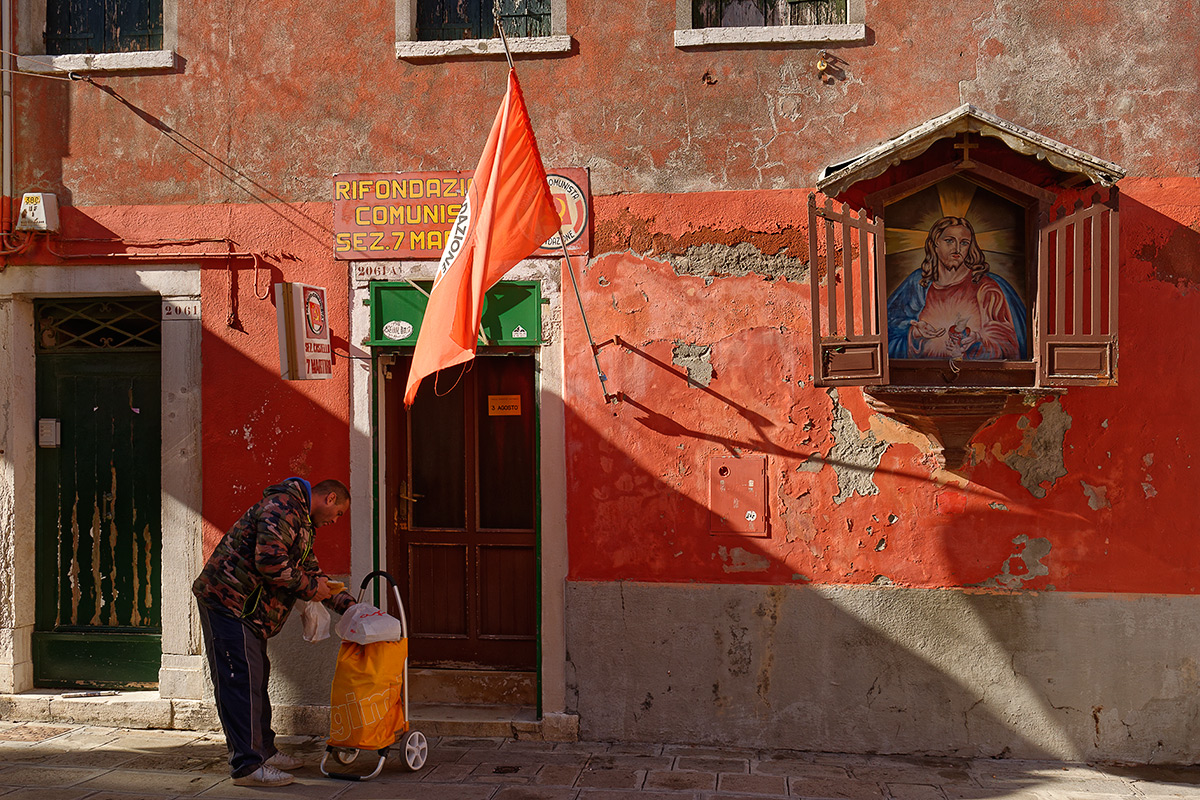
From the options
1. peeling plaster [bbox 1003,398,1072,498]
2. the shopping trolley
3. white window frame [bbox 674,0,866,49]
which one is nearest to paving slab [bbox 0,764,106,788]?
the shopping trolley

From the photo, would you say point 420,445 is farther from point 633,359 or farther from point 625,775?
point 625,775

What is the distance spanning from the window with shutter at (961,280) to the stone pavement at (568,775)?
192 cm

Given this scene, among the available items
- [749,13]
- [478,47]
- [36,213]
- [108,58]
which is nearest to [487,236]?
[478,47]

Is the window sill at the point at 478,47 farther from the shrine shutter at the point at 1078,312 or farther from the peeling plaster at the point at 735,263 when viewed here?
the shrine shutter at the point at 1078,312

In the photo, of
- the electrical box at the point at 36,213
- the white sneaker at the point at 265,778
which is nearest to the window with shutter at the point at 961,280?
the white sneaker at the point at 265,778

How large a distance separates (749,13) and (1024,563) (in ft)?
12.9

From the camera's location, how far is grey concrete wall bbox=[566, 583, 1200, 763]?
5816 mm

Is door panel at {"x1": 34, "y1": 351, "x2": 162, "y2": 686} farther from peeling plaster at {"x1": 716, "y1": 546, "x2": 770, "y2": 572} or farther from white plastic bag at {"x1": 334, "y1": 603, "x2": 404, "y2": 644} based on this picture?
peeling plaster at {"x1": 716, "y1": 546, "x2": 770, "y2": 572}

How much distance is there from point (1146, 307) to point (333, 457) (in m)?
5.23

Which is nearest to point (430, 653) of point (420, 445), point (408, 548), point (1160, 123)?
point (408, 548)

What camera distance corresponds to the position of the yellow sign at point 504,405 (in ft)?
22.5

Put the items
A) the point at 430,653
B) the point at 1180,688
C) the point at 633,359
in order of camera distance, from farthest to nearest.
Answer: the point at 430,653 < the point at 633,359 < the point at 1180,688

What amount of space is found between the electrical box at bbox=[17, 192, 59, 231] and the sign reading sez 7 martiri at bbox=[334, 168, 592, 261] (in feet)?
6.38

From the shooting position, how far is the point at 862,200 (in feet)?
19.3
